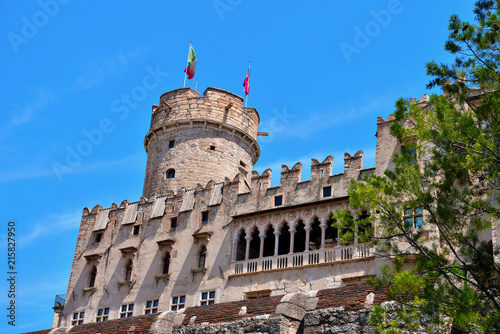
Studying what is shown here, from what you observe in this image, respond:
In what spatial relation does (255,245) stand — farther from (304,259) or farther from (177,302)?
(177,302)

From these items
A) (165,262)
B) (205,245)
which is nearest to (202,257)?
(205,245)

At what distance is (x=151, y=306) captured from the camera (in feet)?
124

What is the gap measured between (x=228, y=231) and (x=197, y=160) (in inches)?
287

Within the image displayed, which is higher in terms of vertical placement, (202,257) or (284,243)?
(284,243)

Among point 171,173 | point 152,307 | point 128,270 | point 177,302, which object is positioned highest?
point 171,173

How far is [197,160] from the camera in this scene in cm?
4350

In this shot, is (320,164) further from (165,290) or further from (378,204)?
(378,204)

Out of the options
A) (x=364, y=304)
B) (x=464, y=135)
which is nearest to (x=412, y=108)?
(x=464, y=135)

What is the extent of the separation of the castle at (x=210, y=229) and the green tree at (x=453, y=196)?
17.2 meters

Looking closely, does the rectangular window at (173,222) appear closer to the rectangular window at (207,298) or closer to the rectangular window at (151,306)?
the rectangular window at (151,306)

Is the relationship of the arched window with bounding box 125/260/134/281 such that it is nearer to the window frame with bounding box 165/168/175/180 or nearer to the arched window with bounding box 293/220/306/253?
the window frame with bounding box 165/168/175/180

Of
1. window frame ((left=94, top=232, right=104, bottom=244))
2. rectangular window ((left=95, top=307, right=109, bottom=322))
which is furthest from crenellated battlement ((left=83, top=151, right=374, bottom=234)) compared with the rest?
rectangular window ((left=95, top=307, right=109, bottom=322))

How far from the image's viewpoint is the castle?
34312 millimetres

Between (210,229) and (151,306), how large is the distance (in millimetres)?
5163
